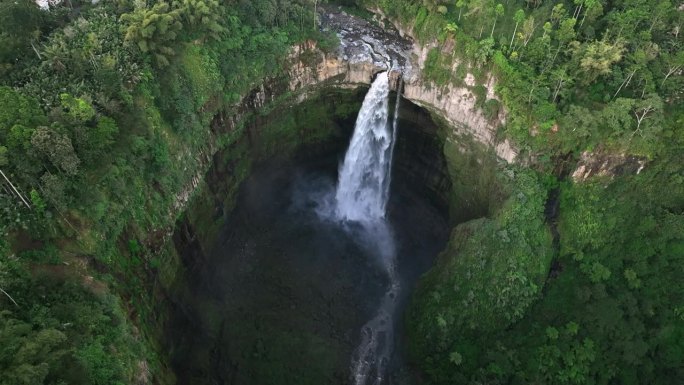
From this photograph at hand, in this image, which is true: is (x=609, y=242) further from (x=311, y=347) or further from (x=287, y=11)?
(x=287, y=11)

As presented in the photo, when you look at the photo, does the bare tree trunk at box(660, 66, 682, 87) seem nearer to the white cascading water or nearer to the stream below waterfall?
the stream below waterfall

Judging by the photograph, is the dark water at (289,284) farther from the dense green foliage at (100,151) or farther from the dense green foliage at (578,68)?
the dense green foliage at (578,68)

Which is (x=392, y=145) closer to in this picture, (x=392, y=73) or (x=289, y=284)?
(x=392, y=73)

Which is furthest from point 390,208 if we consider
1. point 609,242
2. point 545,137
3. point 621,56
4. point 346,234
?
point 621,56

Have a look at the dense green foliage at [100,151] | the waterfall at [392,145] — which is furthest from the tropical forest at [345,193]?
the waterfall at [392,145]

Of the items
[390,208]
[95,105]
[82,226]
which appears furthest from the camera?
[390,208]

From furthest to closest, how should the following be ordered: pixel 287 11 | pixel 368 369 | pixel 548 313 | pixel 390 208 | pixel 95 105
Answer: pixel 390 208 → pixel 287 11 → pixel 368 369 → pixel 548 313 → pixel 95 105
